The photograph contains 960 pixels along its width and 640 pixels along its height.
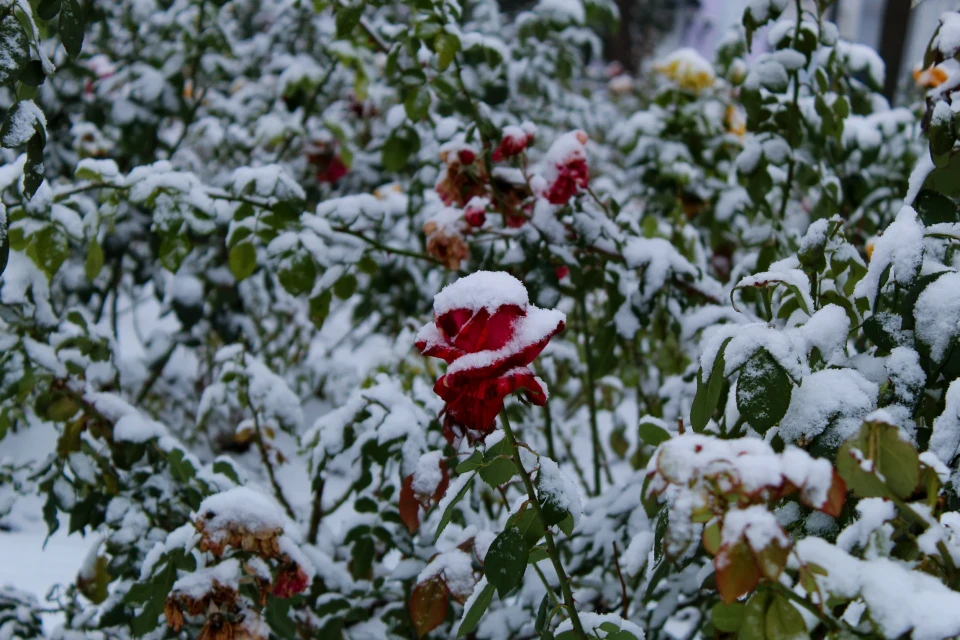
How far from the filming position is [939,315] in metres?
0.76

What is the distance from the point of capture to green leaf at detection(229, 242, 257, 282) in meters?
1.31

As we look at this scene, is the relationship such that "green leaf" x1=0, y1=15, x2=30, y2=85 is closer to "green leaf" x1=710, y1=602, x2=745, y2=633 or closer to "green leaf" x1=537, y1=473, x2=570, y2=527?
"green leaf" x1=537, y1=473, x2=570, y2=527

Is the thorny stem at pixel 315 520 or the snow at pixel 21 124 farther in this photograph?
the thorny stem at pixel 315 520

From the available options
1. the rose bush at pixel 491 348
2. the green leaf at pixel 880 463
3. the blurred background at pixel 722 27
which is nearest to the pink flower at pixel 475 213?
the rose bush at pixel 491 348

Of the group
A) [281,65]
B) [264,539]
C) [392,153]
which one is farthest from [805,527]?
[281,65]

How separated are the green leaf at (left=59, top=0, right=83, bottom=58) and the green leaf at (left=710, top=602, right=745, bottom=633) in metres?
0.80

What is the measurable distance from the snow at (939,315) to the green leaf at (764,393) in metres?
0.16

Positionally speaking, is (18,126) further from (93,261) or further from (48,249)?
(93,261)

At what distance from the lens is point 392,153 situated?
5.47ft

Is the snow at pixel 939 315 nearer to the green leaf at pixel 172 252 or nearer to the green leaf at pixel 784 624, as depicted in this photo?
the green leaf at pixel 784 624

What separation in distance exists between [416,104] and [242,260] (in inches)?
15.3

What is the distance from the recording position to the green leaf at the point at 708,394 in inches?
28.7

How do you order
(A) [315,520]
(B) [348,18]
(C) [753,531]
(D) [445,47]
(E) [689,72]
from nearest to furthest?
1. (C) [753,531]
2. (D) [445,47]
3. (B) [348,18]
4. (A) [315,520]
5. (E) [689,72]

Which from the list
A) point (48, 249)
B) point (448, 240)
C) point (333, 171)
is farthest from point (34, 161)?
point (333, 171)
